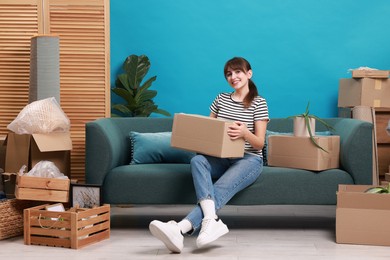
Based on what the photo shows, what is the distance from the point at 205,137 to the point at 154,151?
0.60 m

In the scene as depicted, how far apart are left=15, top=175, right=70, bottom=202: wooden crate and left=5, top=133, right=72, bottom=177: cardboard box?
0.24 metres

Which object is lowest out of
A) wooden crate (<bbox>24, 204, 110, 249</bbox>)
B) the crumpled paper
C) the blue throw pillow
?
wooden crate (<bbox>24, 204, 110, 249</bbox>)

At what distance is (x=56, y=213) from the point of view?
11.5 ft

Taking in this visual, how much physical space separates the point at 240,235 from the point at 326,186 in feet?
1.82

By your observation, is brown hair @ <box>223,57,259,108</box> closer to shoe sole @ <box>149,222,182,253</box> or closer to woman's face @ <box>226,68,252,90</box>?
woman's face @ <box>226,68,252,90</box>

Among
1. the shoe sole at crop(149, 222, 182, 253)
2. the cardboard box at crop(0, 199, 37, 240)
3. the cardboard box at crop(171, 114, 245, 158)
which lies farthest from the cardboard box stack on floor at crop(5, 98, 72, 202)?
the shoe sole at crop(149, 222, 182, 253)

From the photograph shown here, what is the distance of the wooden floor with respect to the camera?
325 cm

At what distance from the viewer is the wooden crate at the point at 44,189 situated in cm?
374

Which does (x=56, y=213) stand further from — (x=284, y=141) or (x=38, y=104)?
(x=284, y=141)

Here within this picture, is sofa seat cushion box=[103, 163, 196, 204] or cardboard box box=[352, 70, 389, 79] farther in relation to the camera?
cardboard box box=[352, 70, 389, 79]

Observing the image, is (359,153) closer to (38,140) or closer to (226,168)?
(226,168)

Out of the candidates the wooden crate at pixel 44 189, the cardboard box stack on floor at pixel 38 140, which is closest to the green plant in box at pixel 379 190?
the wooden crate at pixel 44 189

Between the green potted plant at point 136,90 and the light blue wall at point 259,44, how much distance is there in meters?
0.19

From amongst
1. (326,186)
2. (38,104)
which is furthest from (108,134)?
(326,186)
